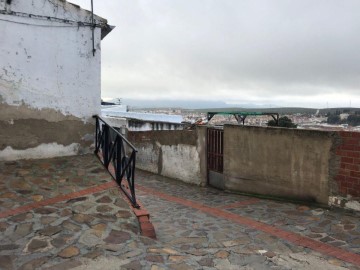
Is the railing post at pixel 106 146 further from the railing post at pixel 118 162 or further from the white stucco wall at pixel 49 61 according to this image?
the white stucco wall at pixel 49 61

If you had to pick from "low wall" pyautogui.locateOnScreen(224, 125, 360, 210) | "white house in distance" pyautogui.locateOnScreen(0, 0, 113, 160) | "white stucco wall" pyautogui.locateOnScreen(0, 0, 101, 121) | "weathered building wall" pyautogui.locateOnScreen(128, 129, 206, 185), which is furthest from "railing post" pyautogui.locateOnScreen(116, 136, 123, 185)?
"weathered building wall" pyautogui.locateOnScreen(128, 129, 206, 185)

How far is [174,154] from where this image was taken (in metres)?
12.2

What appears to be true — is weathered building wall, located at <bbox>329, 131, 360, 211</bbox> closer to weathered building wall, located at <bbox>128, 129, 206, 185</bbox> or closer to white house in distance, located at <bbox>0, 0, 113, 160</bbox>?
weathered building wall, located at <bbox>128, 129, 206, 185</bbox>

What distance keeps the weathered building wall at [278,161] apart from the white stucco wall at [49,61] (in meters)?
3.78

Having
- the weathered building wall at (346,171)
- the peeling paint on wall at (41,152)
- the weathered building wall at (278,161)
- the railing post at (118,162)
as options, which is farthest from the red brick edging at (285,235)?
the peeling paint on wall at (41,152)

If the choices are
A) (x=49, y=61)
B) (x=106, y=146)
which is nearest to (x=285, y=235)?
(x=106, y=146)

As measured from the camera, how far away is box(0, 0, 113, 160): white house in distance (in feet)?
23.7

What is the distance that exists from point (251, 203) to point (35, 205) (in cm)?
482

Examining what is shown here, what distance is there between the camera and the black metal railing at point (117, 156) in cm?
596

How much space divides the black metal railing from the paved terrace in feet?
0.63

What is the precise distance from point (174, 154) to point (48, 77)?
5.54m

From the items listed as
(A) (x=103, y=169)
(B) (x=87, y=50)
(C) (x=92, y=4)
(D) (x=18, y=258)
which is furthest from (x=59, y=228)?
(C) (x=92, y=4)

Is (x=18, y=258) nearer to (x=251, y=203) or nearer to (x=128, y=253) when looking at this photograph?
(x=128, y=253)

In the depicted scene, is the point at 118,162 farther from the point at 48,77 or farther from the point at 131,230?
the point at 48,77
